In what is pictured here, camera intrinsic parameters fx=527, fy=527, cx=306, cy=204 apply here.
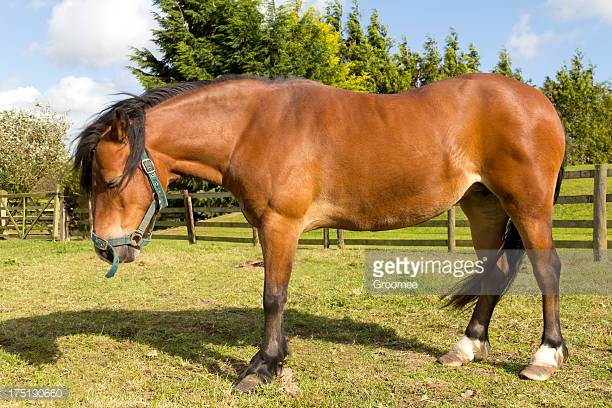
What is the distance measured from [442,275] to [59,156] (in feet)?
95.8

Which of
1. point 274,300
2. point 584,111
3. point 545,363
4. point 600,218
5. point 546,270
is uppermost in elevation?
point 584,111

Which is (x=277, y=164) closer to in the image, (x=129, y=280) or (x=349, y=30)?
(x=129, y=280)

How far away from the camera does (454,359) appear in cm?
409

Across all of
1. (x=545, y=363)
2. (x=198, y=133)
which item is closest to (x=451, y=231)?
(x=545, y=363)

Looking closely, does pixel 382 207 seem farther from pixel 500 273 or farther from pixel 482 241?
pixel 500 273

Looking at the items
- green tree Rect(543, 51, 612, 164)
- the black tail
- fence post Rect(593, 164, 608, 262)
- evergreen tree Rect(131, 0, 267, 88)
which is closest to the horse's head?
the black tail

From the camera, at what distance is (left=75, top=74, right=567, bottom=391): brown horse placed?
12.2ft

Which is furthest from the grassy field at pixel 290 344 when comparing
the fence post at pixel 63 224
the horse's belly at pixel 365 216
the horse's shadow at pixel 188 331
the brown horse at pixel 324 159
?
the fence post at pixel 63 224

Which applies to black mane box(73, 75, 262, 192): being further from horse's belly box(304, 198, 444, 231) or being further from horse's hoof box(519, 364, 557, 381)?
horse's hoof box(519, 364, 557, 381)

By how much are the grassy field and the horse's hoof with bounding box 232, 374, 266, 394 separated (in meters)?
0.07

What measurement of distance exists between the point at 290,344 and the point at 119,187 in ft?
6.61

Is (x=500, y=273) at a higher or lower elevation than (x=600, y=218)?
lower

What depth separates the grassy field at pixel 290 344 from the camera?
3.42 m

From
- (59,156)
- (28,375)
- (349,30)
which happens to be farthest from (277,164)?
(349,30)
